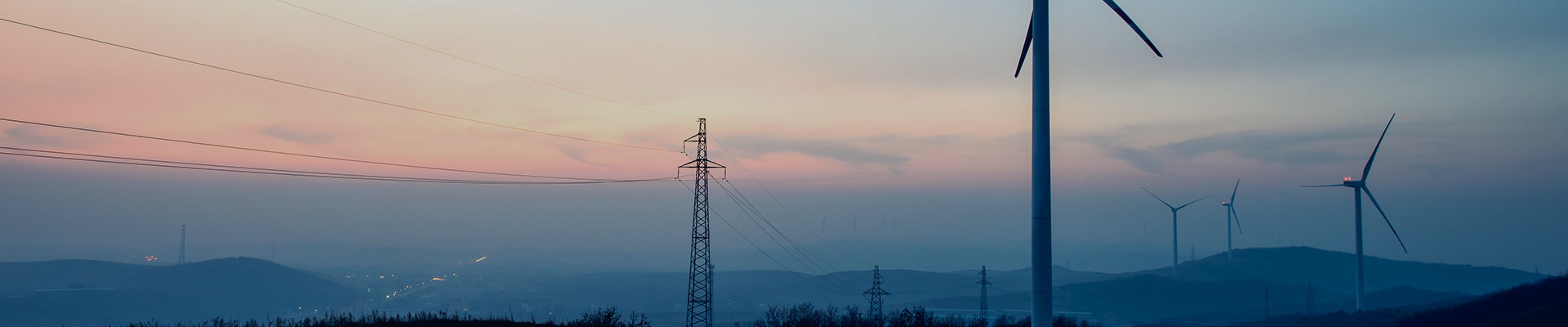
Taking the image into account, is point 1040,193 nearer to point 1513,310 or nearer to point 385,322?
point 385,322

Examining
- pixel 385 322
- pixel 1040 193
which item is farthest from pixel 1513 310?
pixel 385 322

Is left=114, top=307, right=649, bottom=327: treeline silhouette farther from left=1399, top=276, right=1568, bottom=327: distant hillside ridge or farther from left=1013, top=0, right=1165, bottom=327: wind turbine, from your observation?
left=1399, top=276, right=1568, bottom=327: distant hillside ridge

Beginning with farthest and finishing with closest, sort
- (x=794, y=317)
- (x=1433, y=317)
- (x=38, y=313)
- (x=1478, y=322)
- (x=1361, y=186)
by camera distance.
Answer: (x=38, y=313), (x=1361, y=186), (x=1433, y=317), (x=1478, y=322), (x=794, y=317)

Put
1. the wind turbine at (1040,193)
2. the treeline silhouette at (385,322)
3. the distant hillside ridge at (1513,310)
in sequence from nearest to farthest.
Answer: the wind turbine at (1040,193), the treeline silhouette at (385,322), the distant hillside ridge at (1513,310)

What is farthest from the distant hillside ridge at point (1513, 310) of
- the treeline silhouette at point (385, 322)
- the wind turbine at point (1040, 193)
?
the treeline silhouette at point (385, 322)

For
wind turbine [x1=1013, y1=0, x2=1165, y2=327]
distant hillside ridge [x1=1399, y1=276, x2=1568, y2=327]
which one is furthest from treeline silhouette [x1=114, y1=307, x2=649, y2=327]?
Answer: distant hillside ridge [x1=1399, y1=276, x2=1568, y2=327]

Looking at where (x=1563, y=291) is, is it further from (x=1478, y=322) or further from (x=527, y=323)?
(x=527, y=323)

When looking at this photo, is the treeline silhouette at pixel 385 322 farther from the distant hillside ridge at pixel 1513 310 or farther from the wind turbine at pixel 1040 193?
the distant hillside ridge at pixel 1513 310

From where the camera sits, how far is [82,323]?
17450 cm

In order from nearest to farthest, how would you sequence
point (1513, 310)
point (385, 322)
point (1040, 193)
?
point (1040, 193)
point (385, 322)
point (1513, 310)

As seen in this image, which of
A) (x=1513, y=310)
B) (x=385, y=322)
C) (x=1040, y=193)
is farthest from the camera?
(x=1513, y=310)

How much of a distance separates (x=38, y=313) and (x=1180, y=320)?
24317 centimetres

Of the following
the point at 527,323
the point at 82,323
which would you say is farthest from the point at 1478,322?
the point at 82,323

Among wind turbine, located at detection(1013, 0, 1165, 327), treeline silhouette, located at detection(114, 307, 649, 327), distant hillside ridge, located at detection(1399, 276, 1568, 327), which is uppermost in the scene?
wind turbine, located at detection(1013, 0, 1165, 327)
